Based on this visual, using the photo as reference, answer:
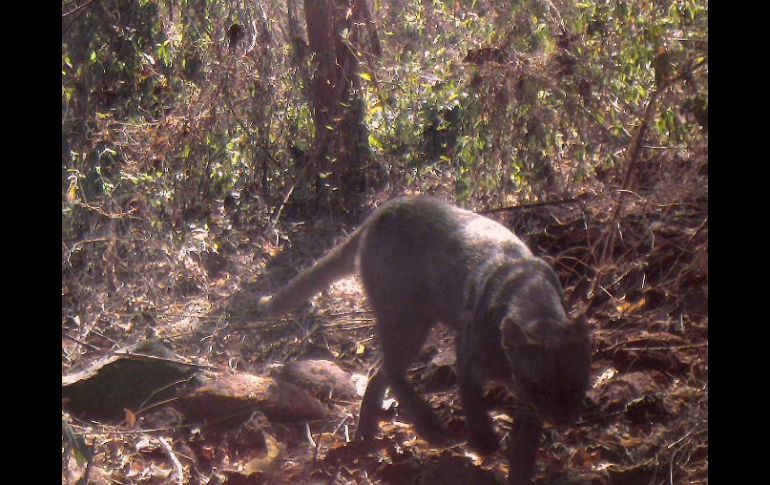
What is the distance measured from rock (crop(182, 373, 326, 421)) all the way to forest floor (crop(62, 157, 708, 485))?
0.05m

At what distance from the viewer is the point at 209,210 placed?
23.8ft

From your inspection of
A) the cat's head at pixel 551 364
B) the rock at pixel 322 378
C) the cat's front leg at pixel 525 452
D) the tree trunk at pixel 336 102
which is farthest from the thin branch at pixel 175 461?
the tree trunk at pixel 336 102

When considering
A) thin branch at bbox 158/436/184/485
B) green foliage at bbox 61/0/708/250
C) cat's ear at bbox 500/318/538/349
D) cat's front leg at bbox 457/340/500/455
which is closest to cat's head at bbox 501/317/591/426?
cat's ear at bbox 500/318/538/349

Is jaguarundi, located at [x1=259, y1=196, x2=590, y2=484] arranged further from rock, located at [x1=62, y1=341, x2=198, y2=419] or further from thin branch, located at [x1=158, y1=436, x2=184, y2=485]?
thin branch, located at [x1=158, y1=436, x2=184, y2=485]

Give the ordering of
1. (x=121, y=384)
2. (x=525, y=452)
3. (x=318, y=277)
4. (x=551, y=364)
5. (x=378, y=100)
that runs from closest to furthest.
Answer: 1. (x=551, y=364)
2. (x=525, y=452)
3. (x=121, y=384)
4. (x=318, y=277)
5. (x=378, y=100)

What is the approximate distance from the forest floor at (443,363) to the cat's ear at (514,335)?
25.1 inches

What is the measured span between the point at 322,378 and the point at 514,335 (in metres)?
1.58

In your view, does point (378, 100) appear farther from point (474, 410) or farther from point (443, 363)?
point (474, 410)

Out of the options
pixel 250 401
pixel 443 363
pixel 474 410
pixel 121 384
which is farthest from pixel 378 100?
pixel 474 410

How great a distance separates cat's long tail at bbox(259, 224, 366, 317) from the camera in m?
5.50

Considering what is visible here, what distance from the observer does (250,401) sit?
5.06 meters

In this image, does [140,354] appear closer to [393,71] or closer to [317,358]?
[317,358]

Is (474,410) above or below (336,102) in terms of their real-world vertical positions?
below
